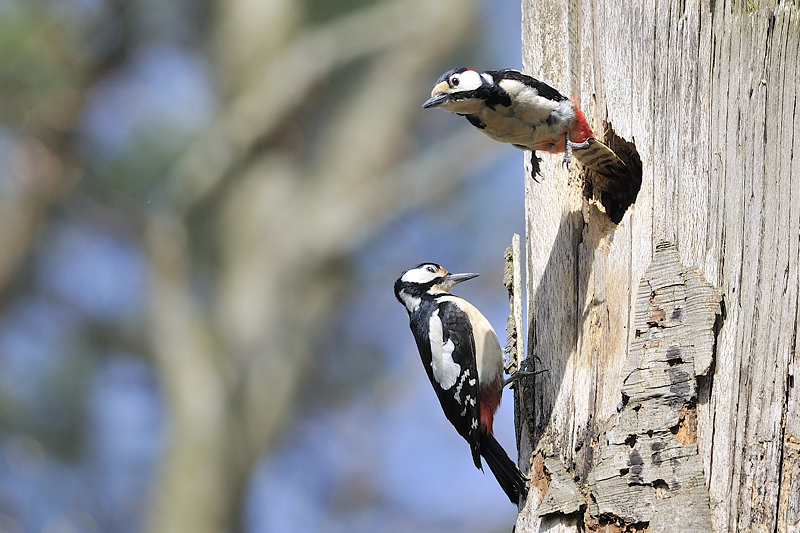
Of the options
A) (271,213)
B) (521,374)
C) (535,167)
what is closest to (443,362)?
(521,374)

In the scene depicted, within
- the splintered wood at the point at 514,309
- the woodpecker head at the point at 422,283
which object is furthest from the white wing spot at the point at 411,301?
the splintered wood at the point at 514,309

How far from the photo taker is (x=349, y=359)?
34.6 ft

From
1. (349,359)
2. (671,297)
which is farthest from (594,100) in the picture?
(349,359)

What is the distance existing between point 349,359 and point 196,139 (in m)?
3.13

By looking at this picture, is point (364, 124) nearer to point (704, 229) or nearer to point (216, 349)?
point (216, 349)

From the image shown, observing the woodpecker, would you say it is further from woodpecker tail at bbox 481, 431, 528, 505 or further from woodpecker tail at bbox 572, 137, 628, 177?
woodpecker tail at bbox 572, 137, 628, 177

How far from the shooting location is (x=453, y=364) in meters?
4.08

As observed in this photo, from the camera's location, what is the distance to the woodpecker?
3.84 meters

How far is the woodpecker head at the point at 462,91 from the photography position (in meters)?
3.27

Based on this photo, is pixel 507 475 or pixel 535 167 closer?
pixel 507 475

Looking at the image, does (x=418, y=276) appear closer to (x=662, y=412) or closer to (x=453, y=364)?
(x=453, y=364)

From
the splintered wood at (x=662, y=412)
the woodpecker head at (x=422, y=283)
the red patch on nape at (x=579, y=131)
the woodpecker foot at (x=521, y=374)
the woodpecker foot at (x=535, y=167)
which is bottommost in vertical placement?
the splintered wood at (x=662, y=412)

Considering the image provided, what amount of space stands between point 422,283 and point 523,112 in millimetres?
1599

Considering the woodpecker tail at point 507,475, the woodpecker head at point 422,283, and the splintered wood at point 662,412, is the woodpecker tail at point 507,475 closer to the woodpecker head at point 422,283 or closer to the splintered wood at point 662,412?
the splintered wood at point 662,412
